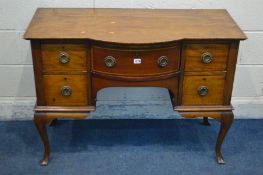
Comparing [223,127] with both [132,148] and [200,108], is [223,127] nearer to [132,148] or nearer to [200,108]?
[200,108]

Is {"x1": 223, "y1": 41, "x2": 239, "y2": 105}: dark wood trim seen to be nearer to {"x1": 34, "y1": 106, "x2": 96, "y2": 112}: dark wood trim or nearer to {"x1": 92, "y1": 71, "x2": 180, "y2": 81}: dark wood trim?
{"x1": 92, "y1": 71, "x2": 180, "y2": 81}: dark wood trim

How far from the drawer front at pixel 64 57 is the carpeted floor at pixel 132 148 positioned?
612 mm

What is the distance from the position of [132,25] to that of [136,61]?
225mm

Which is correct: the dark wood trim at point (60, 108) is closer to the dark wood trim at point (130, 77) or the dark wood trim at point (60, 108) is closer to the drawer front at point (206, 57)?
the dark wood trim at point (130, 77)

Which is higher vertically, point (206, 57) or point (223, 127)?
point (206, 57)

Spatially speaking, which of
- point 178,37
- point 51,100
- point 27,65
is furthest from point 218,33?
point 27,65

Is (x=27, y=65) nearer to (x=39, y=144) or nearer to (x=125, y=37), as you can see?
(x=39, y=144)

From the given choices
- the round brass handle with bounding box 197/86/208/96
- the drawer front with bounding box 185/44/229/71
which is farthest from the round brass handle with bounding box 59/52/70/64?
the round brass handle with bounding box 197/86/208/96

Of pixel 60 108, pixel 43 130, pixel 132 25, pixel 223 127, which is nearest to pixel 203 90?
pixel 223 127

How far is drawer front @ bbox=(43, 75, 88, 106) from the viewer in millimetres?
2072

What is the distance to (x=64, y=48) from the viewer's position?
6.53 ft

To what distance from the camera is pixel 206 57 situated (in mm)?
2029

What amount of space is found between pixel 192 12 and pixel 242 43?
1.44 ft

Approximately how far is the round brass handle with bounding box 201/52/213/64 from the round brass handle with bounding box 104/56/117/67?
1.40ft
